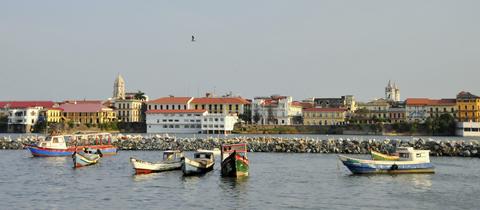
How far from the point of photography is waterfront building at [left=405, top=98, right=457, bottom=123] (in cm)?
12090

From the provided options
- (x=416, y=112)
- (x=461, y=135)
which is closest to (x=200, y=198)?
(x=461, y=135)

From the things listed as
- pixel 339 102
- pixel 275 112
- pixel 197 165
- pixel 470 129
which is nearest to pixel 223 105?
pixel 275 112

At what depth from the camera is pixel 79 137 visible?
66625mm

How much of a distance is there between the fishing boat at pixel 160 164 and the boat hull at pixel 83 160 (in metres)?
5.62

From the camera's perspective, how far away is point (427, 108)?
123 m

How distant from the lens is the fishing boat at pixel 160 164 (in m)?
37.1

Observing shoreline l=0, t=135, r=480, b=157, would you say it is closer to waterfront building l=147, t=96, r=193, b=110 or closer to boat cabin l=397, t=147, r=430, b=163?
boat cabin l=397, t=147, r=430, b=163

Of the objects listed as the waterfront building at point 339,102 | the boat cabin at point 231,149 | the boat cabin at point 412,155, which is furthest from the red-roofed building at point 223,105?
the boat cabin at point 231,149

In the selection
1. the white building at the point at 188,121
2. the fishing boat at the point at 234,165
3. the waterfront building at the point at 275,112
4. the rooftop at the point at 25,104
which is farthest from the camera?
the rooftop at the point at 25,104

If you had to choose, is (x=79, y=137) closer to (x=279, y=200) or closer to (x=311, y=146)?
(x=311, y=146)

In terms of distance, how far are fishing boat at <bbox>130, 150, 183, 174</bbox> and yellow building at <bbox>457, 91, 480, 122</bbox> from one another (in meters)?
87.8

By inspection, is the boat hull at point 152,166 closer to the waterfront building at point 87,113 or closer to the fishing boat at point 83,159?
the fishing boat at point 83,159

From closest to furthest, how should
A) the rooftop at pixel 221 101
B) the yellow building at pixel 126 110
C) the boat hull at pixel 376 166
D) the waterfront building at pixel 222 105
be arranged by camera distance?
the boat hull at pixel 376 166 < the waterfront building at pixel 222 105 < the rooftop at pixel 221 101 < the yellow building at pixel 126 110

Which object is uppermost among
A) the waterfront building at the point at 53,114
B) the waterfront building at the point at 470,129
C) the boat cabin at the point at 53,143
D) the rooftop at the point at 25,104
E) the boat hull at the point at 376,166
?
the rooftop at the point at 25,104
